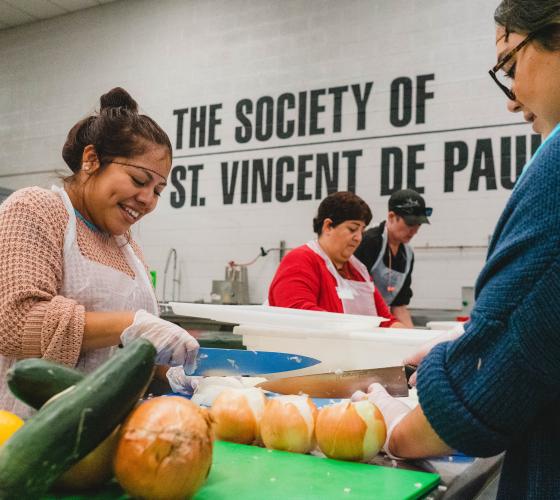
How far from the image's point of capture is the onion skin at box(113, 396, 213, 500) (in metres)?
0.67

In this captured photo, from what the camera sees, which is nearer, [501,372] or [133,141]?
[501,372]

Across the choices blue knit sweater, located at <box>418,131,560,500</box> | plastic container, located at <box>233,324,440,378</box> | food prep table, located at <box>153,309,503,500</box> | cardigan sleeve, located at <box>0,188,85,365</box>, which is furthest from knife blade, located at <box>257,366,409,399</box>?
blue knit sweater, located at <box>418,131,560,500</box>

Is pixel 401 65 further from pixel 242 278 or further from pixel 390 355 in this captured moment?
pixel 390 355

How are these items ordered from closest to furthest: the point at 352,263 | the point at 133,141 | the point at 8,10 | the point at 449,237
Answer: the point at 133,141, the point at 352,263, the point at 449,237, the point at 8,10

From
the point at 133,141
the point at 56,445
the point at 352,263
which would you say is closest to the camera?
the point at 56,445

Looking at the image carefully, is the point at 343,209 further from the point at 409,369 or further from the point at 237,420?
Answer: the point at 237,420

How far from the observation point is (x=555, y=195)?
0.75 metres

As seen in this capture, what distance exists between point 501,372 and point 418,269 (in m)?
4.29

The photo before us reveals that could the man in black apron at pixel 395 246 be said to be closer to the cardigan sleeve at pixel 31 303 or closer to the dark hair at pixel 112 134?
the dark hair at pixel 112 134

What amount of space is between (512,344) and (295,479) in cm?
37

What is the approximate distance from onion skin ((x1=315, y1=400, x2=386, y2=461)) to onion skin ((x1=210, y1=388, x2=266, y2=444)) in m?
0.13

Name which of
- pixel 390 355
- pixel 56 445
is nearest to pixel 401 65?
pixel 390 355

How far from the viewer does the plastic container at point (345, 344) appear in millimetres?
1697

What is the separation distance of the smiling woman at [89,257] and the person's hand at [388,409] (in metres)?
0.46
